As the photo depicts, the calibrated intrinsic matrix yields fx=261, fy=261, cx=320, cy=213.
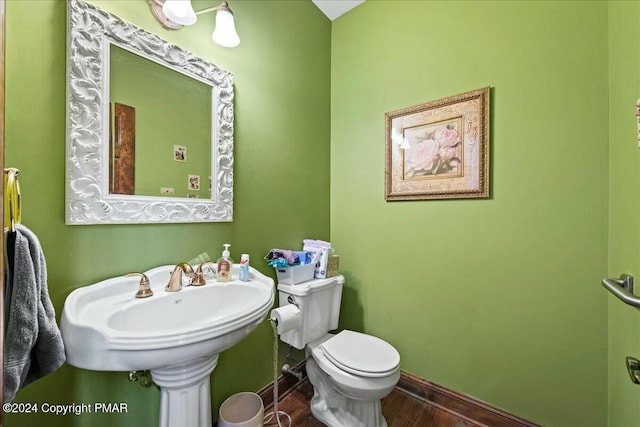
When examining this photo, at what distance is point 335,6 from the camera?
1832mm

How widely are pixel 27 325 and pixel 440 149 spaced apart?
1.76 meters

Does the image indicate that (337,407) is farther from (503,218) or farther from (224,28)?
(224,28)

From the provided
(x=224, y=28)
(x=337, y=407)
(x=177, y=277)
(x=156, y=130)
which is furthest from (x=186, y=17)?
(x=337, y=407)

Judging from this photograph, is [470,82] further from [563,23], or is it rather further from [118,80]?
[118,80]

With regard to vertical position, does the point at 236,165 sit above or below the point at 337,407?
above

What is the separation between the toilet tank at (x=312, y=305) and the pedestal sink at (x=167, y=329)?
31 cm

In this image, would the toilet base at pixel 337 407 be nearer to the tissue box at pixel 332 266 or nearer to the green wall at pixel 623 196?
the tissue box at pixel 332 266

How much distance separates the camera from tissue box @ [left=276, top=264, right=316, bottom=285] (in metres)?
1.44

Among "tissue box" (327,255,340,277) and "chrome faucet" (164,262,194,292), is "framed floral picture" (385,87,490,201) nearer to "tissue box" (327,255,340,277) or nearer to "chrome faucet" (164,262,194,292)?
"tissue box" (327,255,340,277)

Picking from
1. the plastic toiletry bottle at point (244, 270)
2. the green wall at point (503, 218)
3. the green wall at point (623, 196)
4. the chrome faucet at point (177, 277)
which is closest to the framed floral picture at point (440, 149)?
the green wall at point (503, 218)

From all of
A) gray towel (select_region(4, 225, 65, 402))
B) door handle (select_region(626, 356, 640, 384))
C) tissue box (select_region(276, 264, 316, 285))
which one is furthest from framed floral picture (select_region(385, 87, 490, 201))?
gray towel (select_region(4, 225, 65, 402))

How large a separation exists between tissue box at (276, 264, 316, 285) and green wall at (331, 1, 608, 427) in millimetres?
489

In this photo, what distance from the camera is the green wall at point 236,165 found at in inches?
31.0

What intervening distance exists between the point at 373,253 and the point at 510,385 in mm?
960
